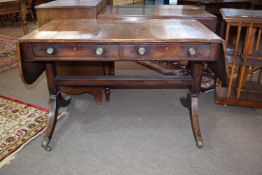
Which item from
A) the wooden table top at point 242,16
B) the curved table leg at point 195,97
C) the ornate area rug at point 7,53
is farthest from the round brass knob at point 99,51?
the ornate area rug at point 7,53

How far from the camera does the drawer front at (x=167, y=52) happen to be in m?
1.49

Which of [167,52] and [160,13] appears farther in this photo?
[160,13]

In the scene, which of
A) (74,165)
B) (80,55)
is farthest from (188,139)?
(80,55)

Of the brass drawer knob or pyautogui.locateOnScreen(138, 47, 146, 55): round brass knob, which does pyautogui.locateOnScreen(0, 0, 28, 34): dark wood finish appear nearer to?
pyautogui.locateOnScreen(138, 47, 146, 55): round brass knob

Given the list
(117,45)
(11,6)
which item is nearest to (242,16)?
(117,45)

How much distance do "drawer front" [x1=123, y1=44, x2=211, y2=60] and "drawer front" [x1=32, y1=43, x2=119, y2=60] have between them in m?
0.10

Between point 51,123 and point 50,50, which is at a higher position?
point 50,50

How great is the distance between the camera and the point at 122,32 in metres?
1.59

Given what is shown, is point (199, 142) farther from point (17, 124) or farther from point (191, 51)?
point (17, 124)

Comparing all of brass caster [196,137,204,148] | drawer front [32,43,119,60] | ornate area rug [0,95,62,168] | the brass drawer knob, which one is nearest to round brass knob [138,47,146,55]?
drawer front [32,43,119,60]

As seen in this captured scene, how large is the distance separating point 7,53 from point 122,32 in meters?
2.96

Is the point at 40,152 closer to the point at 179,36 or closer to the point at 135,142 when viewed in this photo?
the point at 135,142

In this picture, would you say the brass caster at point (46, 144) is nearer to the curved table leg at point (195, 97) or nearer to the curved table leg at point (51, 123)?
the curved table leg at point (51, 123)

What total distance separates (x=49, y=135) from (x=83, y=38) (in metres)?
0.79
